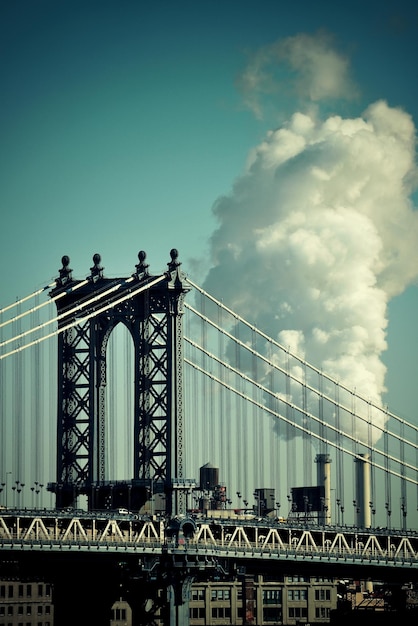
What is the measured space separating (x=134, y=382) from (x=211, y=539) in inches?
667

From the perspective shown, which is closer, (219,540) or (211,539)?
(211,539)

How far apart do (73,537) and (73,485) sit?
33.0ft

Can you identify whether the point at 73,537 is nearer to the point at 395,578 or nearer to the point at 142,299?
the point at 142,299

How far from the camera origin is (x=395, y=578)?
589 ft

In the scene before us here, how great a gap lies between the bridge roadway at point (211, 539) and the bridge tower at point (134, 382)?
3.30m

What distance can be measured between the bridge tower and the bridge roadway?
3303 mm

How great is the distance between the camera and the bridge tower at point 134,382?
14900 cm

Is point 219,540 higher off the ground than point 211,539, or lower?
lower

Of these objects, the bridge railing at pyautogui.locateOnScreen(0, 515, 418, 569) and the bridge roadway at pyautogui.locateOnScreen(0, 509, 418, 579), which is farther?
the bridge railing at pyautogui.locateOnScreen(0, 515, 418, 569)

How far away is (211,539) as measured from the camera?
15425 cm

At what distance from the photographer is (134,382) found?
501 ft

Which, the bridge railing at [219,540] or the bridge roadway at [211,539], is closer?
the bridge roadway at [211,539]

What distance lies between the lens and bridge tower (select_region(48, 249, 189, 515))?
149 m

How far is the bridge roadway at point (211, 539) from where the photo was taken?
136125mm
